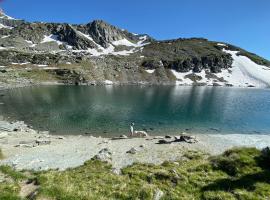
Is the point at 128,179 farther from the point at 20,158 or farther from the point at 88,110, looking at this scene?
the point at 88,110

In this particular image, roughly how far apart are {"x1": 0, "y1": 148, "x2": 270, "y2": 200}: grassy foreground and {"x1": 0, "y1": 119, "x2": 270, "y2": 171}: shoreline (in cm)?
576

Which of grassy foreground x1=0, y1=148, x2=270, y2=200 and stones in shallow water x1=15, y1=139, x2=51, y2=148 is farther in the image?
stones in shallow water x1=15, y1=139, x2=51, y2=148

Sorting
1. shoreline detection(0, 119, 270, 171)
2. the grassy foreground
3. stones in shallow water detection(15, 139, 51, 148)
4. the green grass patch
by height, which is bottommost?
stones in shallow water detection(15, 139, 51, 148)

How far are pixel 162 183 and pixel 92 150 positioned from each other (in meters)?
17.5

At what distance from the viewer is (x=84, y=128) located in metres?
48.3

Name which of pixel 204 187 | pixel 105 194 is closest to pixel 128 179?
pixel 105 194

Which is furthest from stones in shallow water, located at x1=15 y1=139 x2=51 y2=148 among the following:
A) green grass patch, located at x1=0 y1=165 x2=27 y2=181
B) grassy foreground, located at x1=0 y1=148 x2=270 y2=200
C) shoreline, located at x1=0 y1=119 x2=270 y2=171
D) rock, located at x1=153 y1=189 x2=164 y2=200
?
rock, located at x1=153 y1=189 x2=164 y2=200

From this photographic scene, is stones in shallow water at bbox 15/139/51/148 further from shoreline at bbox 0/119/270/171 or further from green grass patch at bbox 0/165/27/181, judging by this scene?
green grass patch at bbox 0/165/27/181

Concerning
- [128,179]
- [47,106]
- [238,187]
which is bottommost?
[47,106]

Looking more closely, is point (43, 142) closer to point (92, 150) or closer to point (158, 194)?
point (92, 150)

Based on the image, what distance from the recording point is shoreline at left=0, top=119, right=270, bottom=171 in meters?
24.8

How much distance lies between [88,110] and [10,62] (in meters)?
137

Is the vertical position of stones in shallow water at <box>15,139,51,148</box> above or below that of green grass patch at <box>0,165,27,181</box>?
below

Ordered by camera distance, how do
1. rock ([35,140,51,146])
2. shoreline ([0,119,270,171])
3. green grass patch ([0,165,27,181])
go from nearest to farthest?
1. green grass patch ([0,165,27,181])
2. shoreline ([0,119,270,171])
3. rock ([35,140,51,146])
